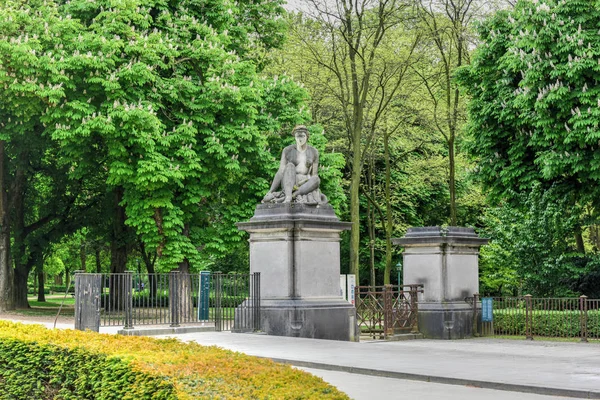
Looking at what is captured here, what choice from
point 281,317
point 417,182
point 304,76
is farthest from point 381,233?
point 281,317

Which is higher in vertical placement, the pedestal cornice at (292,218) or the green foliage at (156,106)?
the green foliage at (156,106)

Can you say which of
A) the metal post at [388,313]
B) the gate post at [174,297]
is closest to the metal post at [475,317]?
the metal post at [388,313]

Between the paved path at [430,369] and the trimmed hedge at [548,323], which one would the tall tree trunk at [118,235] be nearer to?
the trimmed hedge at [548,323]

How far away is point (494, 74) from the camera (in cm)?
2975

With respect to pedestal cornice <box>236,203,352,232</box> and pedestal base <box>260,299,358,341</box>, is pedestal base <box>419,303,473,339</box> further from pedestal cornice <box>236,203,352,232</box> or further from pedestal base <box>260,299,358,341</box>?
pedestal cornice <box>236,203,352,232</box>

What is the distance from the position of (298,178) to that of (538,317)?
8685mm

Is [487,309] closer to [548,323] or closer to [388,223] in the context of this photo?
[548,323]

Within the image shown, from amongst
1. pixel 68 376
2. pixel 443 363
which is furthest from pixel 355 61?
pixel 68 376

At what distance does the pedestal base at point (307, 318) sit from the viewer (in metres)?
18.0

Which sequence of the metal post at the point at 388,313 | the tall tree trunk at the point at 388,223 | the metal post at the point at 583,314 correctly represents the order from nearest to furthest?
1. the metal post at the point at 583,314
2. the metal post at the point at 388,313
3. the tall tree trunk at the point at 388,223

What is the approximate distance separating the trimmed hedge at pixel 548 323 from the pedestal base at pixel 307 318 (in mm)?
6698

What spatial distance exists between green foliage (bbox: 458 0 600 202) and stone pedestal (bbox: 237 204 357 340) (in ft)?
30.9

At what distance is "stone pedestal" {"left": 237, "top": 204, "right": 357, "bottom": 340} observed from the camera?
18203mm

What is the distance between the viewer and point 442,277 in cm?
2286
